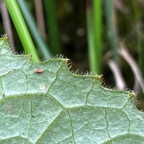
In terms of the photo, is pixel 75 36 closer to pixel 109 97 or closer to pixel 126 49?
pixel 126 49

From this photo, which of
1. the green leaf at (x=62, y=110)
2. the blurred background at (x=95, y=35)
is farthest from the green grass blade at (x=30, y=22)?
the green leaf at (x=62, y=110)

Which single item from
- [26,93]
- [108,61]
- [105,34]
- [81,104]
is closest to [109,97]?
[81,104]

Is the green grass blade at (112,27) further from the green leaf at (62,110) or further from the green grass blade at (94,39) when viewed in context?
the green leaf at (62,110)

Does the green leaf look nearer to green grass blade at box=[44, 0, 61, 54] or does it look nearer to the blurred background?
the blurred background

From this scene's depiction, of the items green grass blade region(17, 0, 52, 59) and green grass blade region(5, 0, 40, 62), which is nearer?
green grass blade region(5, 0, 40, 62)

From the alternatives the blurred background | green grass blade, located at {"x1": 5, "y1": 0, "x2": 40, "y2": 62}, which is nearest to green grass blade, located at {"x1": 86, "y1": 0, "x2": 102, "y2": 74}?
the blurred background

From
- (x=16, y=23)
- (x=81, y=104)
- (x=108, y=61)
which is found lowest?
(x=108, y=61)
